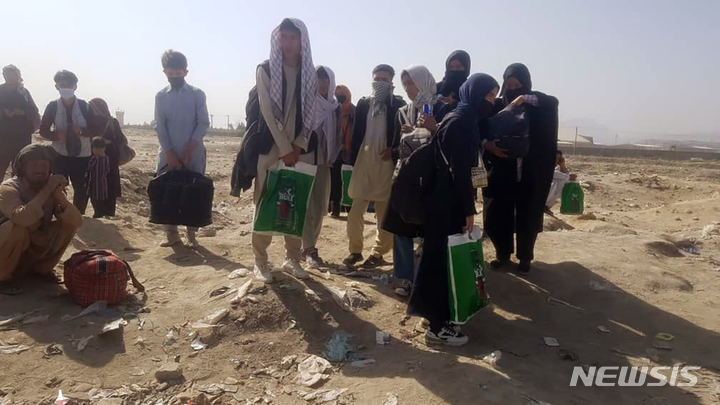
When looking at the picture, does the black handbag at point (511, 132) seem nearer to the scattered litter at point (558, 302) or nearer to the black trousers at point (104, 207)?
the scattered litter at point (558, 302)

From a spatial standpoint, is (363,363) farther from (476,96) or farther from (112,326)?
(476,96)

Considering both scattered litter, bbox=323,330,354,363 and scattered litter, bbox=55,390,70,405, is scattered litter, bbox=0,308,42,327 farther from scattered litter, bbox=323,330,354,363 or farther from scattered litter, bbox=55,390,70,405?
scattered litter, bbox=323,330,354,363

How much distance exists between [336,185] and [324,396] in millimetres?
5006

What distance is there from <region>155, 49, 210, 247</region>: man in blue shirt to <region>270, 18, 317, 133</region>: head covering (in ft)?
6.21

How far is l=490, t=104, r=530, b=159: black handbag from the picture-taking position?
182 inches

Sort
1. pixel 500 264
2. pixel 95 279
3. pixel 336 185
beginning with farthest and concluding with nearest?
pixel 336 185 → pixel 500 264 → pixel 95 279

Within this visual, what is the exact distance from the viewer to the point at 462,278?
12.2 feet

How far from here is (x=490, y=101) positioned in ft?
12.4

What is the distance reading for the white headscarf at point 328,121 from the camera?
4.45m

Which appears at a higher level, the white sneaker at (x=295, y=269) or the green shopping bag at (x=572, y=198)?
the green shopping bag at (x=572, y=198)

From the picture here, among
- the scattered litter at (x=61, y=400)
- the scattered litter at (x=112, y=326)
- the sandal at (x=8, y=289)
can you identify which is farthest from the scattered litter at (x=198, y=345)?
the sandal at (x=8, y=289)

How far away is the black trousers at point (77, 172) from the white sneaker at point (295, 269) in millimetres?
3454

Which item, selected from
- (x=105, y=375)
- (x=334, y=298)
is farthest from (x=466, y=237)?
(x=105, y=375)

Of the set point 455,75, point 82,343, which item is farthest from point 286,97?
point 82,343
